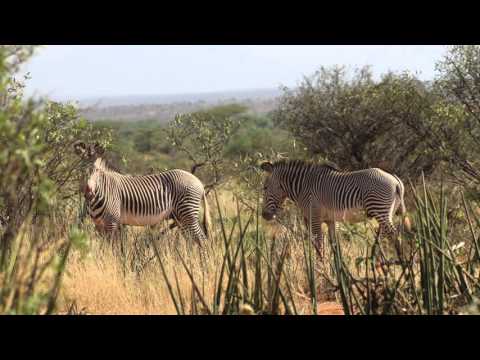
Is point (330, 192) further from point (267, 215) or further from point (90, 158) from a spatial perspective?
point (90, 158)

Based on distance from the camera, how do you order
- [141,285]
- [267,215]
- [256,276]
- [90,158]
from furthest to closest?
A: 1. [267,215]
2. [90,158]
3. [141,285]
4. [256,276]

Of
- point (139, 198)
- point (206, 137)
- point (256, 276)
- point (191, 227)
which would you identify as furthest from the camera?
point (206, 137)

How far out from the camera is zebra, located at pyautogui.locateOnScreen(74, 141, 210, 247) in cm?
944

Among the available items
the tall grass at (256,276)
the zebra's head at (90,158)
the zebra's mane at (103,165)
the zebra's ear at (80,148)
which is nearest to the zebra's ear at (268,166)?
the tall grass at (256,276)

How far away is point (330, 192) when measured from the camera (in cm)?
1014

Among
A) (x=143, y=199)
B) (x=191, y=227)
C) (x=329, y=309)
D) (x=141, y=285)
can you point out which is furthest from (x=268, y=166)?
(x=329, y=309)

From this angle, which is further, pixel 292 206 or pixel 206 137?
pixel 206 137

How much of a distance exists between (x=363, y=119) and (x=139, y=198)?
563 cm

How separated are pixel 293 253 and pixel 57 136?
11.8 ft

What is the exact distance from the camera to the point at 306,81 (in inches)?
587

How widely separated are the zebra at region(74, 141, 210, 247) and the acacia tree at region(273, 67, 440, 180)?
13.6 ft

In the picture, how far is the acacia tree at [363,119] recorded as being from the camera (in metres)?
13.7
